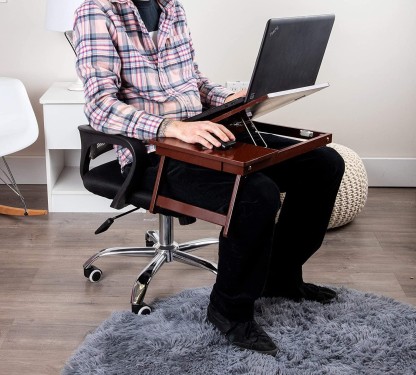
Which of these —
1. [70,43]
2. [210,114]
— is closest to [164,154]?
[210,114]

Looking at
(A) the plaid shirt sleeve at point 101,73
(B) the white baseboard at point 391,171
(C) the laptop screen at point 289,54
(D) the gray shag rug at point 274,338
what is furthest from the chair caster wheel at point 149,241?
(B) the white baseboard at point 391,171

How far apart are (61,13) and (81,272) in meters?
1.23

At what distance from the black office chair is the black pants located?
0.06m

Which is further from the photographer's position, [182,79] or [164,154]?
[182,79]

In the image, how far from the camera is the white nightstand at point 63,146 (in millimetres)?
3215

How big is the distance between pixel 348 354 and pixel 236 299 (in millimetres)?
389

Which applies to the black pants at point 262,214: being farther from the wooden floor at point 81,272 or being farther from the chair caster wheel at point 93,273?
the chair caster wheel at point 93,273

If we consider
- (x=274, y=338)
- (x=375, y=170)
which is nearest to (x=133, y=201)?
(x=274, y=338)

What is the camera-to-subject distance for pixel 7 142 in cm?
316

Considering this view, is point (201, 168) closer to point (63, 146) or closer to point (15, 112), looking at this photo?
point (63, 146)

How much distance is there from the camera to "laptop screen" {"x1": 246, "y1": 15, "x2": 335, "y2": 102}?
1948mm

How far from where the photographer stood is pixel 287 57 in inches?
80.0

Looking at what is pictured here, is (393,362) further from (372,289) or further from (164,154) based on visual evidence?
(164,154)

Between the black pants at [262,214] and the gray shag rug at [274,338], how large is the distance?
0.13m
